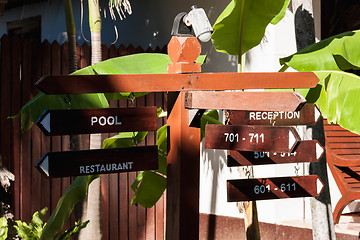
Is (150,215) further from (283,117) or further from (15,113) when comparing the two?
(283,117)

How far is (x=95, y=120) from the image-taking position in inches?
129

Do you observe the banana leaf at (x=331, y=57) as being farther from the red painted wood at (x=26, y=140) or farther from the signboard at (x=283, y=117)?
the red painted wood at (x=26, y=140)

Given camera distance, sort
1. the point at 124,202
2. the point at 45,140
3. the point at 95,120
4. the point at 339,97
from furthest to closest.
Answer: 1. the point at 124,202
2. the point at 45,140
3. the point at 339,97
4. the point at 95,120

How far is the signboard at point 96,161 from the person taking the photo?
3.19 meters

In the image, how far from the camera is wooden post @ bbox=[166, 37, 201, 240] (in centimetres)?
346

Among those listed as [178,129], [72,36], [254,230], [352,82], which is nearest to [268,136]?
[178,129]

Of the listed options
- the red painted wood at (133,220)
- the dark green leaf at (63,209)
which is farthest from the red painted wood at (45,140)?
the dark green leaf at (63,209)

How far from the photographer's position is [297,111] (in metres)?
3.57

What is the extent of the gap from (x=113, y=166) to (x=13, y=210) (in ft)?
12.6

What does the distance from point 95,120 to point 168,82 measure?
457 millimetres

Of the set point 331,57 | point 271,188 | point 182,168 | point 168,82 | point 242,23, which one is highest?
point 242,23

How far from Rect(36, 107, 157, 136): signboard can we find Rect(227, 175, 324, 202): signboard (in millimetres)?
604

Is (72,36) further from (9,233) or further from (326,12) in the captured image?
(326,12)

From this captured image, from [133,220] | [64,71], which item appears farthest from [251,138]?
[133,220]
